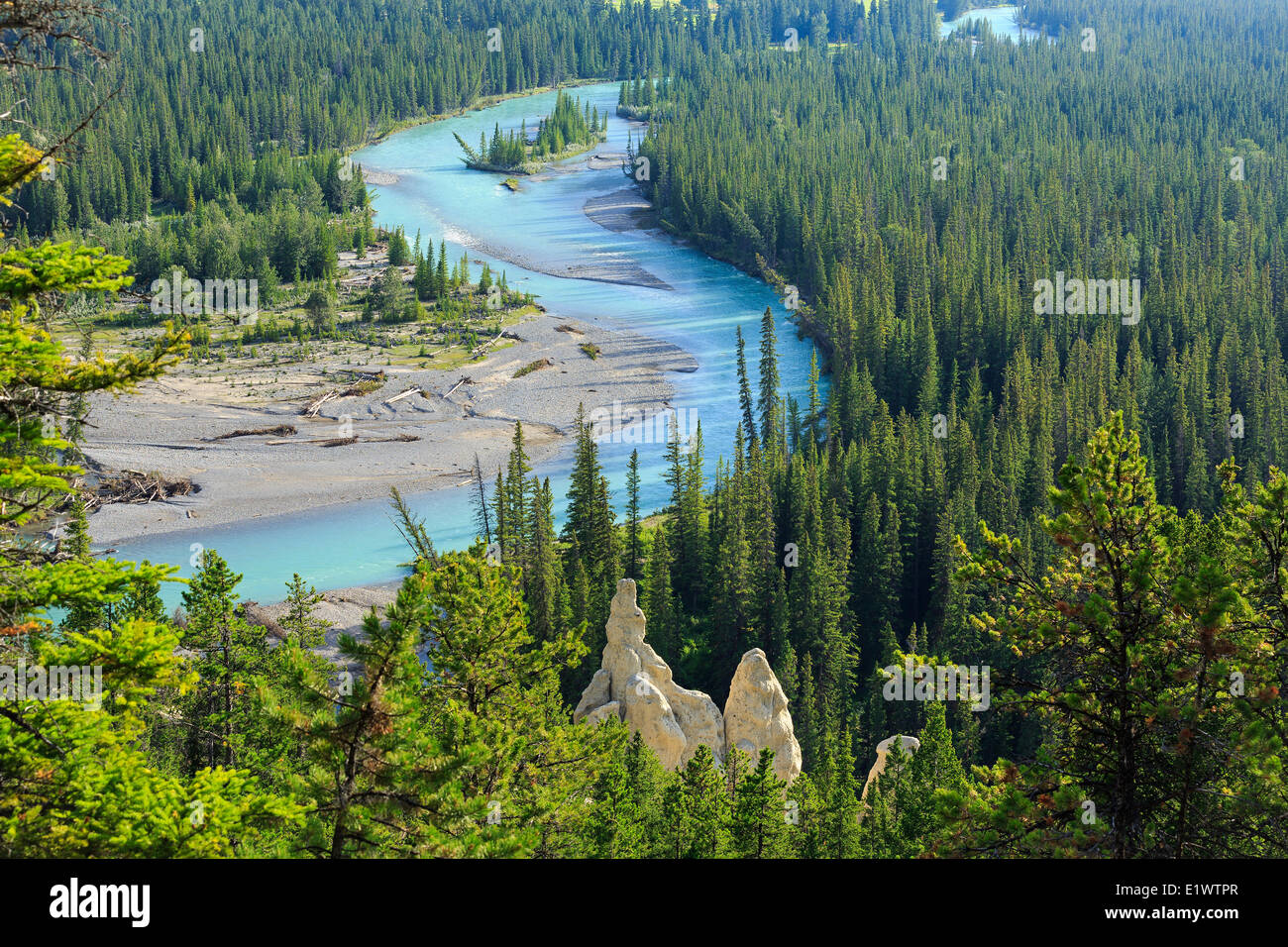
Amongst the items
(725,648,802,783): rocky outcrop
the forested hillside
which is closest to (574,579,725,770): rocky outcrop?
(725,648,802,783): rocky outcrop

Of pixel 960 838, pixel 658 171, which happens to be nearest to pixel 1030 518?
pixel 960 838

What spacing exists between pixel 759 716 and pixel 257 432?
61.7m

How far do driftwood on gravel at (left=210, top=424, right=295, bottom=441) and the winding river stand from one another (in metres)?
13.7

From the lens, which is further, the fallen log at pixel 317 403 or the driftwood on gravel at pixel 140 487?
the fallen log at pixel 317 403

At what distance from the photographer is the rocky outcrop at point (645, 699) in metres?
50.8

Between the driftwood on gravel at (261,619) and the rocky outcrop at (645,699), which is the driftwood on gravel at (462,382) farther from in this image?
the rocky outcrop at (645,699)

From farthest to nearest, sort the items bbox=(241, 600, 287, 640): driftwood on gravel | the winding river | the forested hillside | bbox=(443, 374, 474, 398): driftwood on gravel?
bbox=(443, 374, 474, 398): driftwood on gravel, the winding river, bbox=(241, 600, 287, 640): driftwood on gravel, the forested hillside

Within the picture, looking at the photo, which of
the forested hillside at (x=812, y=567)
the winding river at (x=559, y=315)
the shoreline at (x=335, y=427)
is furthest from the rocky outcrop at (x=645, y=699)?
the shoreline at (x=335, y=427)

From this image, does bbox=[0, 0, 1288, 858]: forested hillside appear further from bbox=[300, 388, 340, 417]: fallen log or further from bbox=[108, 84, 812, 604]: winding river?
bbox=[300, 388, 340, 417]: fallen log

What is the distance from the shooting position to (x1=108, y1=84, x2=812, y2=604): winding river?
83125mm

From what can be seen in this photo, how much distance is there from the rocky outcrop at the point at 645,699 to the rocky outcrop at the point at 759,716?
0.86 m

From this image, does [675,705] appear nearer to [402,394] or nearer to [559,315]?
[402,394]

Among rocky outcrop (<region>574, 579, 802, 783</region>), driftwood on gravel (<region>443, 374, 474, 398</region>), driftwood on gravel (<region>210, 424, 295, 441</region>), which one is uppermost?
driftwood on gravel (<region>443, 374, 474, 398</region>)

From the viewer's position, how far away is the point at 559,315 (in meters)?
144
